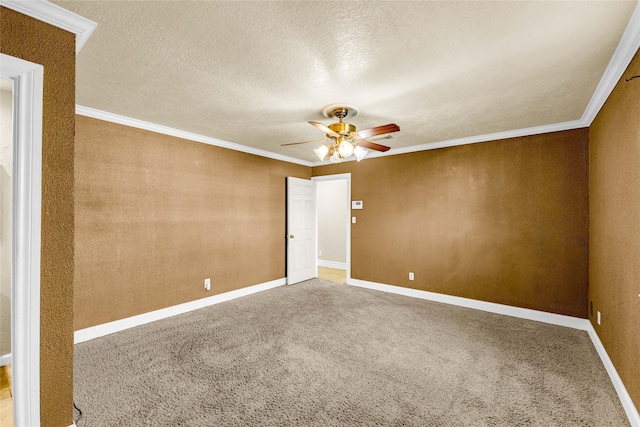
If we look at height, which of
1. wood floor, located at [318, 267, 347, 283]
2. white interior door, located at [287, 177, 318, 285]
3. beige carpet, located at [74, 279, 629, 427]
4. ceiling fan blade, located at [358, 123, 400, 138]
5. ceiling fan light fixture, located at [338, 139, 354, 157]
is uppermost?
ceiling fan blade, located at [358, 123, 400, 138]

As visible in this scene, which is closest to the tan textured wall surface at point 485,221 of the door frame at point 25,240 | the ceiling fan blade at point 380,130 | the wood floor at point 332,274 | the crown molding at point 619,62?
the wood floor at point 332,274

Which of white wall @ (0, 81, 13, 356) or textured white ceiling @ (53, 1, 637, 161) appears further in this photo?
white wall @ (0, 81, 13, 356)

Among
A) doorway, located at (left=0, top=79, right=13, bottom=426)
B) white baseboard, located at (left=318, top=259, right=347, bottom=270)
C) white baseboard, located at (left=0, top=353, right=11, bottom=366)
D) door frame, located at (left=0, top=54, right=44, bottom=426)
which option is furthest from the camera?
white baseboard, located at (left=318, top=259, right=347, bottom=270)

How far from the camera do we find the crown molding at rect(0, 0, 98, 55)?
1.53 meters

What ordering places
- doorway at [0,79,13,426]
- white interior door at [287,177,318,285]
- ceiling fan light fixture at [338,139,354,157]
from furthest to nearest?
white interior door at [287,177,318,285], ceiling fan light fixture at [338,139,354,157], doorway at [0,79,13,426]

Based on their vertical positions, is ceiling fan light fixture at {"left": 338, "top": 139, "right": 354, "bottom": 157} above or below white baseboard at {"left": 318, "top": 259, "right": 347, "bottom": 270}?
above

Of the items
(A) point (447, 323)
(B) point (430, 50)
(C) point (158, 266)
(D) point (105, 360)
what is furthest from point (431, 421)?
(C) point (158, 266)

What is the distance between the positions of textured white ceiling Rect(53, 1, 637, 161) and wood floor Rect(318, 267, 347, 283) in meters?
3.60

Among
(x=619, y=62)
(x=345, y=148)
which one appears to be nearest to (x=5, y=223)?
(x=345, y=148)

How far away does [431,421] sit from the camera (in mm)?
1928

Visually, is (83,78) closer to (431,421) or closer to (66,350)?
(66,350)

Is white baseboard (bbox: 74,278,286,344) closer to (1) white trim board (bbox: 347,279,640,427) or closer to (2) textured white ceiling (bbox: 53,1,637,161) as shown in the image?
(1) white trim board (bbox: 347,279,640,427)

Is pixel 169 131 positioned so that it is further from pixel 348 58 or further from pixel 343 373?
pixel 343 373

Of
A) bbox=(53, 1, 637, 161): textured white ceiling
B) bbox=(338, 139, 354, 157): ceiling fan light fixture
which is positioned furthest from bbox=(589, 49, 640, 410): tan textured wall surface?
bbox=(338, 139, 354, 157): ceiling fan light fixture
